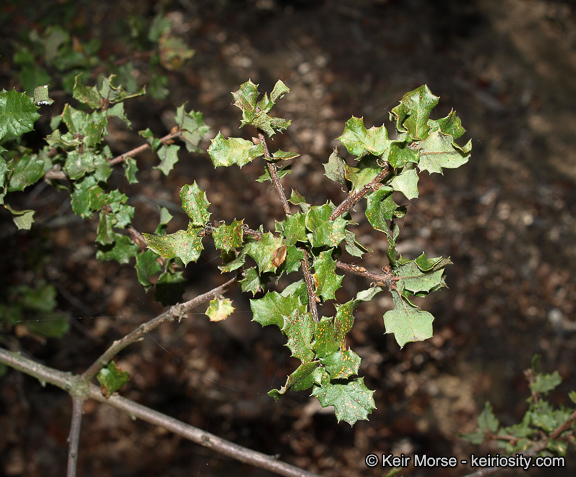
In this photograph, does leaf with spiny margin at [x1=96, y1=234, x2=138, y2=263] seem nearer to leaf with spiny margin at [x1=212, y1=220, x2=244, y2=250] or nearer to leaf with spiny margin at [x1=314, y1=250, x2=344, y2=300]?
leaf with spiny margin at [x1=212, y1=220, x2=244, y2=250]

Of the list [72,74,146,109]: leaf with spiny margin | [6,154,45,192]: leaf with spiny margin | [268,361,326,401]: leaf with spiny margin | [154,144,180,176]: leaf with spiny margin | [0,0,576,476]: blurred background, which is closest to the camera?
[268,361,326,401]: leaf with spiny margin

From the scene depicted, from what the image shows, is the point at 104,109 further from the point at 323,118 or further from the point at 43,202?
the point at 323,118

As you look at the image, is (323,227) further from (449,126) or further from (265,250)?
(449,126)

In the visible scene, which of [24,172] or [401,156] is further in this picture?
[24,172]

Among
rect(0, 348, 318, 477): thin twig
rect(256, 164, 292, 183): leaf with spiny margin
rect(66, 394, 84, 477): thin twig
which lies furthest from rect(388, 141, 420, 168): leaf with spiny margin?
rect(66, 394, 84, 477): thin twig

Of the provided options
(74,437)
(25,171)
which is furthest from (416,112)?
(74,437)

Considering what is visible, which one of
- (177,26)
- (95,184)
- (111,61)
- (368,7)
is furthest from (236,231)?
(368,7)

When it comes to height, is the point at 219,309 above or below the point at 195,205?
below
